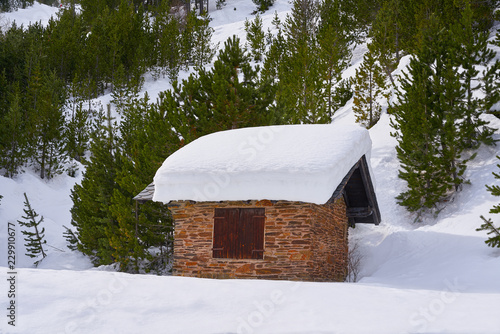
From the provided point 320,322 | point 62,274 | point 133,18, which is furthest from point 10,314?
point 133,18

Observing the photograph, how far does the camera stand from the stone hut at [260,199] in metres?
8.86

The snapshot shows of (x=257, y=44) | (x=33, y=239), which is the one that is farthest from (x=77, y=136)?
(x=257, y=44)

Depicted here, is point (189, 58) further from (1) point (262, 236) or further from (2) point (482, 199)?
(1) point (262, 236)

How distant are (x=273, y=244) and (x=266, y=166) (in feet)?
5.94

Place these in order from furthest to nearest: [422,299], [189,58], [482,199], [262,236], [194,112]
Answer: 1. [189,58]
2. [482,199]
3. [194,112]
4. [262,236]
5. [422,299]

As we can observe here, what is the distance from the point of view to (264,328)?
477 cm

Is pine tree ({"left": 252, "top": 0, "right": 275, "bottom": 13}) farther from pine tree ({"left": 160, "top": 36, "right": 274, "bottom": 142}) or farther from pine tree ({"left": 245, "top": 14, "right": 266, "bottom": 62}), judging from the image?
pine tree ({"left": 160, "top": 36, "right": 274, "bottom": 142})

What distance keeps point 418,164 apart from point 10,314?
593 inches

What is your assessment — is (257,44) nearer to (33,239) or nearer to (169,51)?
(169,51)

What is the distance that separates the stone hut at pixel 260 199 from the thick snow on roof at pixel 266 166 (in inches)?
0.8

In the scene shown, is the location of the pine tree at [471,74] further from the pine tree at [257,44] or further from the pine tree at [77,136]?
the pine tree at [257,44]

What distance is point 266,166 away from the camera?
29.5 feet

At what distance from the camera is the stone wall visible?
9.24m

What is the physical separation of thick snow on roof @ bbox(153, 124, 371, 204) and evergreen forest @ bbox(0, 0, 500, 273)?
140 inches
